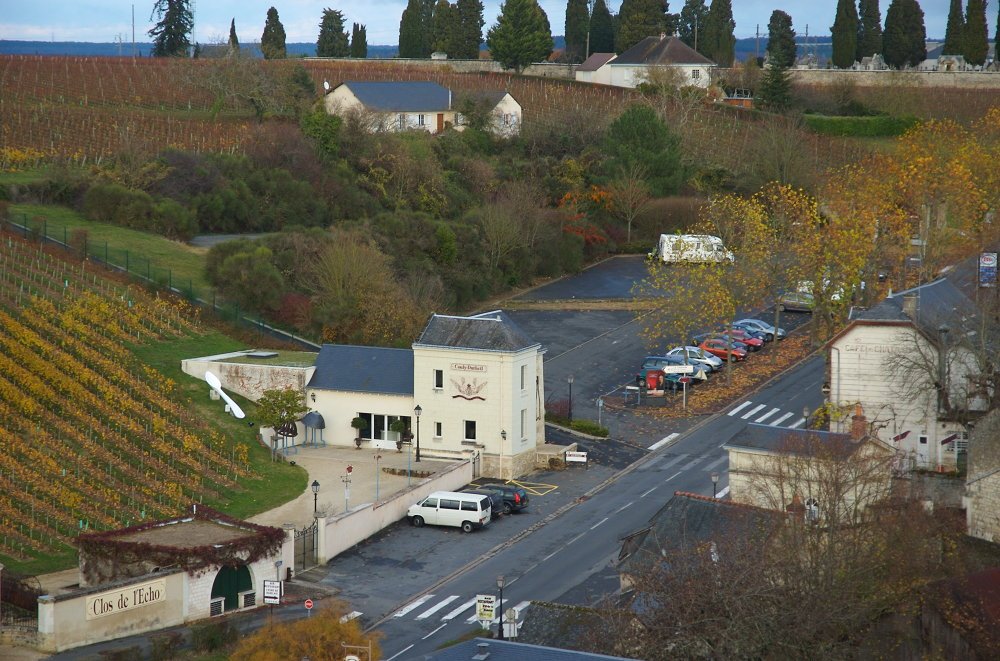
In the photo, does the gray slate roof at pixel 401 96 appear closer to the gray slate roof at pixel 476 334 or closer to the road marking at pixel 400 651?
the gray slate roof at pixel 476 334

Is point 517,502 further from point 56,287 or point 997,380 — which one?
point 56,287

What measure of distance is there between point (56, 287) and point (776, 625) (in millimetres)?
38493

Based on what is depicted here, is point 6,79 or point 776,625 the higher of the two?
point 6,79

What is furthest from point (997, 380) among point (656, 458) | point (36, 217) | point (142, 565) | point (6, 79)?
point (6, 79)

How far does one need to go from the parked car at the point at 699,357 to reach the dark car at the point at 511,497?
17.9 m

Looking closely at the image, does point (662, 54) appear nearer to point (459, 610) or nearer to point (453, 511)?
point (453, 511)

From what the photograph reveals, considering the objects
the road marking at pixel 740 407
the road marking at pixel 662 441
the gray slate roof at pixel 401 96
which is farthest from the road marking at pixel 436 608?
the gray slate roof at pixel 401 96

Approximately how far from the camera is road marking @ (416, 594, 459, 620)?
39.6m

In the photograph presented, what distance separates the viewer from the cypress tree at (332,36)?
149125 millimetres

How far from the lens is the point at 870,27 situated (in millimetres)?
137875

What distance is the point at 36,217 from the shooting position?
72.7 m

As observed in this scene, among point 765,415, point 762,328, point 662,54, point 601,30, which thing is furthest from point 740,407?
point 601,30

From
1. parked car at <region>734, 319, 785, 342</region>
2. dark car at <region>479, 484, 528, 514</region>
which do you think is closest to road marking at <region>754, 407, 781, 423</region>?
parked car at <region>734, 319, 785, 342</region>

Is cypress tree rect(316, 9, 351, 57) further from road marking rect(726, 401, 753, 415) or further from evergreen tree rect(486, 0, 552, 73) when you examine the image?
road marking rect(726, 401, 753, 415)
